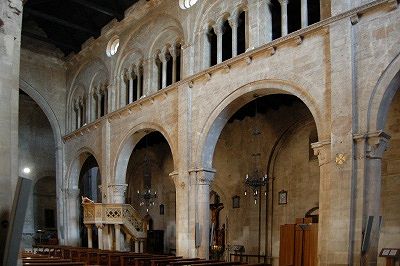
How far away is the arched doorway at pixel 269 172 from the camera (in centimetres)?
1919

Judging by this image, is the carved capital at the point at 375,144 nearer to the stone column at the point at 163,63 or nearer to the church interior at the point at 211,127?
the church interior at the point at 211,127

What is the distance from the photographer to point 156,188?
27.2 meters

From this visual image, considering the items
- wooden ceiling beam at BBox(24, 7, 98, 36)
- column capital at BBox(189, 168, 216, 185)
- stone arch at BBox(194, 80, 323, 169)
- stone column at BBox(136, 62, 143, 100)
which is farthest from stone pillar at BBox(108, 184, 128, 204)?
wooden ceiling beam at BBox(24, 7, 98, 36)

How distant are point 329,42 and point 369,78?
171cm

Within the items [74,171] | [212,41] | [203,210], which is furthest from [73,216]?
[212,41]

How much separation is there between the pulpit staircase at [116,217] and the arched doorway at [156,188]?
10.4 ft

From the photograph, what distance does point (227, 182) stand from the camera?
Result: 22203 millimetres

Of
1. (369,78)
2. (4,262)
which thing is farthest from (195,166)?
(4,262)

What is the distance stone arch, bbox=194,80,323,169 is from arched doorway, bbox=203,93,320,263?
1.74m

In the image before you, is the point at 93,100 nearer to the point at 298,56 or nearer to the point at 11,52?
the point at 298,56

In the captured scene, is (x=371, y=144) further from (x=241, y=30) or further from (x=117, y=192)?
(x=117, y=192)

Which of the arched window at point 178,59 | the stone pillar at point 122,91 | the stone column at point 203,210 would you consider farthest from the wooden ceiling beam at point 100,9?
the stone column at point 203,210

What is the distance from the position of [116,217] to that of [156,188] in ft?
19.8

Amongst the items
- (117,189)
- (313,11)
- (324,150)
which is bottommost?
(117,189)
